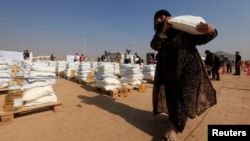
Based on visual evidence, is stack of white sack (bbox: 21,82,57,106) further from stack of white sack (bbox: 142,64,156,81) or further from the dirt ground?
stack of white sack (bbox: 142,64,156,81)

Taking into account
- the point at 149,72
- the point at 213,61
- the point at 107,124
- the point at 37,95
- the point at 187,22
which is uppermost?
the point at 187,22

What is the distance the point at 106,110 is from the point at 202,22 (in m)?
Answer: 2.68

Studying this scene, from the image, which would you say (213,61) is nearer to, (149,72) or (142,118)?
(149,72)

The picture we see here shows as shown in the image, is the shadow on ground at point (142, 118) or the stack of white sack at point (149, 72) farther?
the stack of white sack at point (149, 72)

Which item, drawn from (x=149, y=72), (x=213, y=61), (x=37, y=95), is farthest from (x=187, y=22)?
(x=213, y=61)

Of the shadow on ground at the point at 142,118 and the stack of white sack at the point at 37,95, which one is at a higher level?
the stack of white sack at the point at 37,95

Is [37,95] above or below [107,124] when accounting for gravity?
above

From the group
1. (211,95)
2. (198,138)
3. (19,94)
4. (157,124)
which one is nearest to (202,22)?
(211,95)

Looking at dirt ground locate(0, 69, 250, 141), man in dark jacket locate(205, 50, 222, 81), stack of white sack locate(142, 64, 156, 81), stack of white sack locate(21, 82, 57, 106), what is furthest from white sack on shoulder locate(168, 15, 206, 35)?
man in dark jacket locate(205, 50, 222, 81)

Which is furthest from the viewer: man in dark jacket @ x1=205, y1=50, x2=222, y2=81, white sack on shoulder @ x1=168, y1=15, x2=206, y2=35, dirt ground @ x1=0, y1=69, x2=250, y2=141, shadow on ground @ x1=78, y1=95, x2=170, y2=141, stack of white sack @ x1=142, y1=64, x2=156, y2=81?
man in dark jacket @ x1=205, y1=50, x2=222, y2=81

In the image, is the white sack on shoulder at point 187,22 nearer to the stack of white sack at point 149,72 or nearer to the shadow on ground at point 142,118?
the shadow on ground at point 142,118

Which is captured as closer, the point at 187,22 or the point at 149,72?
the point at 187,22

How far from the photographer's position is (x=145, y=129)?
2707 mm

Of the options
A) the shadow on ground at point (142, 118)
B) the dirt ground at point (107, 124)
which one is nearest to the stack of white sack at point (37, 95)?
the dirt ground at point (107, 124)
